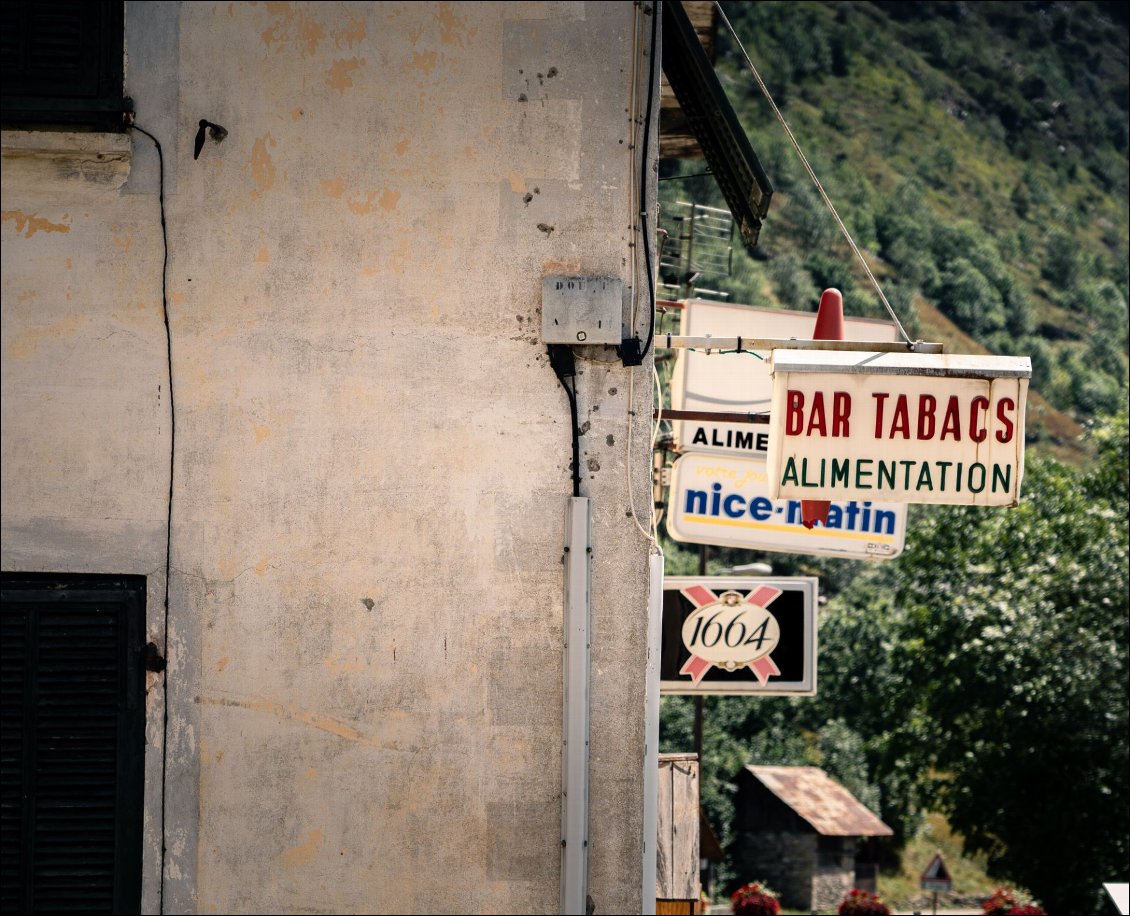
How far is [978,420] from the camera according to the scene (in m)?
5.52

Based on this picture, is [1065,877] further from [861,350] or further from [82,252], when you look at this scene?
[82,252]

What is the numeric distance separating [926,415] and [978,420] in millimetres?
216

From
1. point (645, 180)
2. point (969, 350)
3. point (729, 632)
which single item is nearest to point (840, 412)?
point (645, 180)

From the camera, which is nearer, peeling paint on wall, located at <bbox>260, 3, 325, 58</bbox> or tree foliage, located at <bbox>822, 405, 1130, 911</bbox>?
peeling paint on wall, located at <bbox>260, 3, 325, 58</bbox>

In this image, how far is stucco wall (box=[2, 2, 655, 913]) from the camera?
5277 mm

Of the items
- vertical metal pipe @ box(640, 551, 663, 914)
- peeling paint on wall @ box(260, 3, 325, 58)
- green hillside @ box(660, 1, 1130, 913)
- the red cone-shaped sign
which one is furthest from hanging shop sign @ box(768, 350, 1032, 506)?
peeling paint on wall @ box(260, 3, 325, 58)

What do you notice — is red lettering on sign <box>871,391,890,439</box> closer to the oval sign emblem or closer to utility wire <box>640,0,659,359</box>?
utility wire <box>640,0,659,359</box>

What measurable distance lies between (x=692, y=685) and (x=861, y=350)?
439cm

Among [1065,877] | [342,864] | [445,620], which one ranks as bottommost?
[1065,877]

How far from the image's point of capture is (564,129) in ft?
17.7

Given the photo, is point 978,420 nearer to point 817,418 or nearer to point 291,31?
point 817,418

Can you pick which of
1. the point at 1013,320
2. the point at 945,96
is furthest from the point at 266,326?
the point at 945,96

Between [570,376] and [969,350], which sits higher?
[969,350]

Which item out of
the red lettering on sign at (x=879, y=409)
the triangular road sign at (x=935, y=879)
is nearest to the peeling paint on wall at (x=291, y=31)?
the red lettering on sign at (x=879, y=409)
